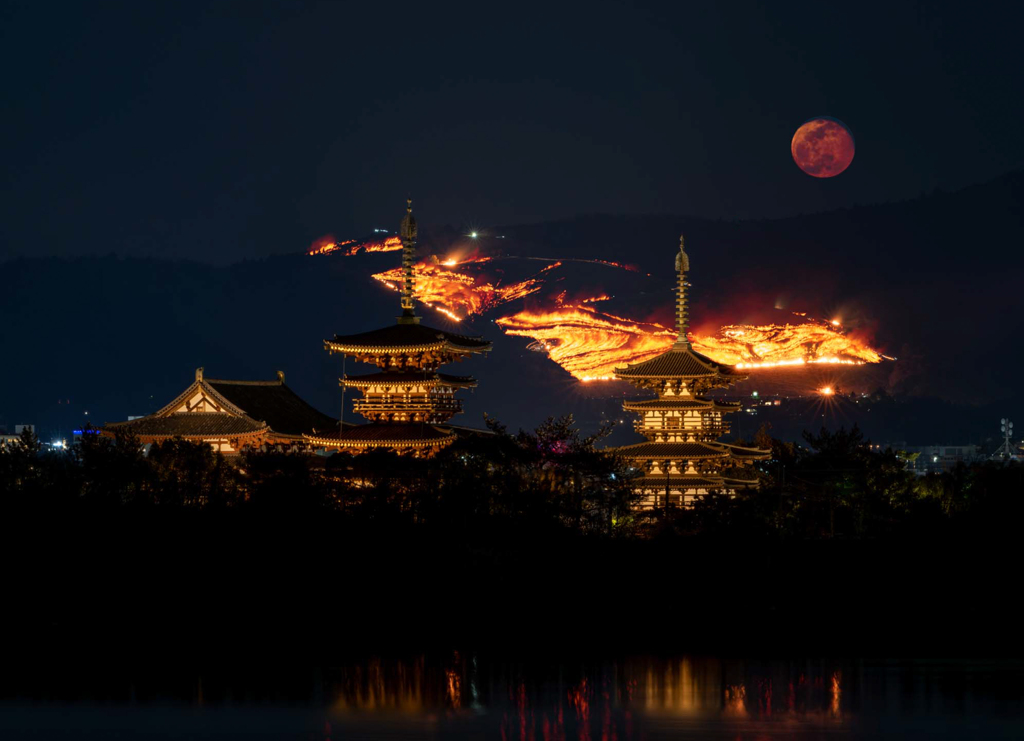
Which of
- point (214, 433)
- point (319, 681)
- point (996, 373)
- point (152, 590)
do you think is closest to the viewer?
point (319, 681)

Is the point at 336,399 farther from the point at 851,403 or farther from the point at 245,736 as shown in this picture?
the point at 245,736

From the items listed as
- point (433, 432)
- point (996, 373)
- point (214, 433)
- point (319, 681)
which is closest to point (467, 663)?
point (319, 681)

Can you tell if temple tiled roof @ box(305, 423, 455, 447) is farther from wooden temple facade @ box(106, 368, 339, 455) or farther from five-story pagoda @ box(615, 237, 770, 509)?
five-story pagoda @ box(615, 237, 770, 509)

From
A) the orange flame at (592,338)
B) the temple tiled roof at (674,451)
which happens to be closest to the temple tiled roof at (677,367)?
the temple tiled roof at (674,451)

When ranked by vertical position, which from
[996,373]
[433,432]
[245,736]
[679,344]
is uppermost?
A: [996,373]

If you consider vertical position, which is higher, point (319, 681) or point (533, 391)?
point (533, 391)

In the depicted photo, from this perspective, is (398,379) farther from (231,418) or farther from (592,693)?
(592,693)
